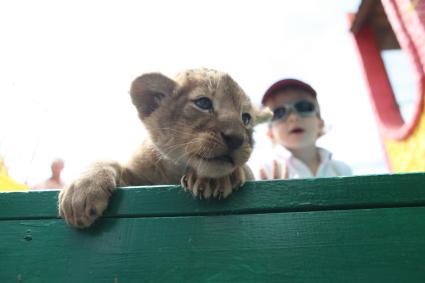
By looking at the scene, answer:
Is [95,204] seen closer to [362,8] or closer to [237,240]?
[237,240]

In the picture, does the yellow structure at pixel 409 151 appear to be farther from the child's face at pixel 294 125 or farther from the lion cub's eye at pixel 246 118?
the lion cub's eye at pixel 246 118

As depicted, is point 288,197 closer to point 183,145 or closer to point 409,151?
point 183,145

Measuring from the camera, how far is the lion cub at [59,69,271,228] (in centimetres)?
147

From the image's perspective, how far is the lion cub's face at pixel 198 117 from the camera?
1.63 meters

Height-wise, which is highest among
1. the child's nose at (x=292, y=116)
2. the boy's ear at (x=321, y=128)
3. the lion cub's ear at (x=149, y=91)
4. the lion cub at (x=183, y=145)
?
the boy's ear at (x=321, y=128)

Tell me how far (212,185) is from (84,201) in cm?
51

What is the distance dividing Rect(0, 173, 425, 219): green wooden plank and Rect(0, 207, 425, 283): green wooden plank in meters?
0.03

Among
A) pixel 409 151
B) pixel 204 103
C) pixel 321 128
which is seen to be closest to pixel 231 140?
pixel 204 103

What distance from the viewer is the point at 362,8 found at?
629 centimetres

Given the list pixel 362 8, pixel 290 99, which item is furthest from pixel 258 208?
pixel 362 8

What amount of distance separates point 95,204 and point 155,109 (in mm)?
792

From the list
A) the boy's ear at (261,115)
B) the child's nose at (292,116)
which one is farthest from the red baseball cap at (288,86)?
the boy's ear at (261,115)

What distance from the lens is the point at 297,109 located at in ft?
A: 11.7

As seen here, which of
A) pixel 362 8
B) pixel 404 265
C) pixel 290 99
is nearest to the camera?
pixel 404 265
